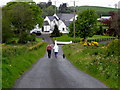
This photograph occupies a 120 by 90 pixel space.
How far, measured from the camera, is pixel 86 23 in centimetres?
6341

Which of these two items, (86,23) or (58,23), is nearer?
(86,23)

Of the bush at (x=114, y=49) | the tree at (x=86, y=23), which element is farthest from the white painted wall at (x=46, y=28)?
Result: the bush at (x=114, y=49)

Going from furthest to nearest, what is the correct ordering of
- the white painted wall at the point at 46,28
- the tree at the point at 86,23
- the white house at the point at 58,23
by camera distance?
the white painted wall at the point at 46,28
the white house at the point at 58,23
the tree at the point at 86,23

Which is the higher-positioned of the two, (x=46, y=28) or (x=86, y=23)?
(x=86, y=23)

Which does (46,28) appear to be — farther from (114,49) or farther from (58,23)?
(114,49)

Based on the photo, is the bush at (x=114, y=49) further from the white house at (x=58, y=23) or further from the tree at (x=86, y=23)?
the white house at (x=58, y=23)

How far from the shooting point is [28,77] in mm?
→ 14398

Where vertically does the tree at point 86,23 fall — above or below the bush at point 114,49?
above

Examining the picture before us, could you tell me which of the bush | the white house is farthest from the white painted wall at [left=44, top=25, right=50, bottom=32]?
the bush

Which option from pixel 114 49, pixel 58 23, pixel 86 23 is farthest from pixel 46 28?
pixel 114 49

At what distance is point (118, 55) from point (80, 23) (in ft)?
148

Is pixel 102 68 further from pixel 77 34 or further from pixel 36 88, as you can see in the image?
pixel 77 34


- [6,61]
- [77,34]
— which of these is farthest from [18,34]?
[6,61]

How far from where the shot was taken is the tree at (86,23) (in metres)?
63.5
